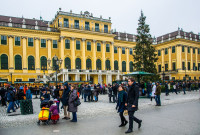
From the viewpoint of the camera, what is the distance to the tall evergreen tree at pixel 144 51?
28.1 m

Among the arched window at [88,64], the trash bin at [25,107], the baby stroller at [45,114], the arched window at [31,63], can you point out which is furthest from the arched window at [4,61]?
the baby stroller at [45,114]

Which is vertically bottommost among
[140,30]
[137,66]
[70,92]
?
[70,92]

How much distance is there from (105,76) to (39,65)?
16.2 meters

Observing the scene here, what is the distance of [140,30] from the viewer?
2922cm

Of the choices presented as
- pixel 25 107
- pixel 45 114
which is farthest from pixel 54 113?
pixel 25 107

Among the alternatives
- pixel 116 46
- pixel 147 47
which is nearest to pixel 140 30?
pixel 147 47

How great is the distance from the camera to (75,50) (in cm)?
4388

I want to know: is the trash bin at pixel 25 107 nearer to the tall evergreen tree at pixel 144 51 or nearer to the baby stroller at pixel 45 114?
the baby stroller at pixel 45 114

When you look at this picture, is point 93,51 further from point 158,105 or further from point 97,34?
point 158,105

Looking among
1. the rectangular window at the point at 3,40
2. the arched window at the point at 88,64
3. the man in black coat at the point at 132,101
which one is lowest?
the man in black coat at the point at 132,101

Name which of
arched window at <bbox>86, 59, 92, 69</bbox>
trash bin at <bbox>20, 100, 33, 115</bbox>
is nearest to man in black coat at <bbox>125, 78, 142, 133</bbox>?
trash bin at <bbox>20, 100, 33, 115</bbox>

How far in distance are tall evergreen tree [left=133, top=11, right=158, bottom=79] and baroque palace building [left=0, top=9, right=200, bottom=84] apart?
1629 centimetres

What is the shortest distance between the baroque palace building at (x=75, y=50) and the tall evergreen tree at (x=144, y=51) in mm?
16287

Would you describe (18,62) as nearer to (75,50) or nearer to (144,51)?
(75,50)
